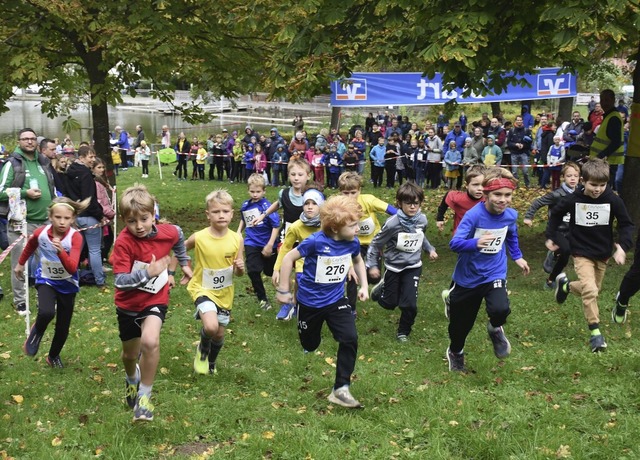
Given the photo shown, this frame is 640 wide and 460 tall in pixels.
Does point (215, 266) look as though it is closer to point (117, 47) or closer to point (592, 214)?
point (592, 214)

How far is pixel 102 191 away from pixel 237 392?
5836 mm

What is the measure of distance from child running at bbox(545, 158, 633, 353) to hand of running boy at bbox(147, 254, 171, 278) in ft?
13.5

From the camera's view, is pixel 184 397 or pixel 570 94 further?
pixel 570 94

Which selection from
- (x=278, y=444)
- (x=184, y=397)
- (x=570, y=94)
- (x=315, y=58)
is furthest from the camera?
(x=570, y=94)

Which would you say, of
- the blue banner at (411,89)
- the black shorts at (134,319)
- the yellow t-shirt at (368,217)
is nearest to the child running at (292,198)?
the yellow t-shirt at (368,217)

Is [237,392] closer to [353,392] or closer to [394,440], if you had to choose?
[353,392]

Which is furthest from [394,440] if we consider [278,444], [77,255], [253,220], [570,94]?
[570,94]

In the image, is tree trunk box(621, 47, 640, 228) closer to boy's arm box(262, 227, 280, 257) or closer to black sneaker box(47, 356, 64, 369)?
boy's arm box(262, 227, 280, 257)

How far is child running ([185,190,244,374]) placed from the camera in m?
6.80

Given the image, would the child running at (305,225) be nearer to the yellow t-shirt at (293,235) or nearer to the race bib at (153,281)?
the yellow t-shirt at (293,235)

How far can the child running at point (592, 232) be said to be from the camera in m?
7.60

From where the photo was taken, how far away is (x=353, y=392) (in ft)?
21.6

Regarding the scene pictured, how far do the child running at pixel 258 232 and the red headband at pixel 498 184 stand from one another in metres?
3.27

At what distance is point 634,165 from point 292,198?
666 cm
